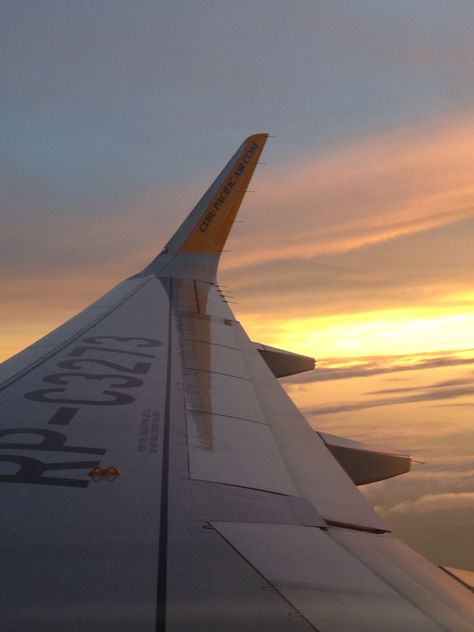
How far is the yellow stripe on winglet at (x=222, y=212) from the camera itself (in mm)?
11542

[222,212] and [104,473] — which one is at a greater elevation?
[222,212]

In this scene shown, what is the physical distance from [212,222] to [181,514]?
866 cm

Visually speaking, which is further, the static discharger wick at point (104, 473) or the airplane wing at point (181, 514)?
the static discharger wick at point (104, 473)

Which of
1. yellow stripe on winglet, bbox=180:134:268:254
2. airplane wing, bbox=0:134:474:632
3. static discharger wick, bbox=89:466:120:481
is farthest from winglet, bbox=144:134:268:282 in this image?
static discharger wick, bbox=89:466:120:481

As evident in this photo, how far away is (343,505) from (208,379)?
2.43m

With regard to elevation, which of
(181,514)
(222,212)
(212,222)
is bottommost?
(181,514)

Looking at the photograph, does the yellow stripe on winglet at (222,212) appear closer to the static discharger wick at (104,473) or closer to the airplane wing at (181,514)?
the airplane wing at (181,514)

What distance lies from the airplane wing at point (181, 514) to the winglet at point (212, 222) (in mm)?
4851

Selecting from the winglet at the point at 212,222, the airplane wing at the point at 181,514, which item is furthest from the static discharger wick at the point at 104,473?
the winglet at the point at 212,222

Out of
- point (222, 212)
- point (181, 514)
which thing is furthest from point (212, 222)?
point (181, 514)

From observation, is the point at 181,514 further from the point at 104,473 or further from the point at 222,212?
the point at 222,212

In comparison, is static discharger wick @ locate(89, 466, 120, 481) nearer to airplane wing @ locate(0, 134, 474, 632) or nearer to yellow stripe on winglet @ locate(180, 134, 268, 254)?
airplane wing @ locate(0, 134, 474, 632)

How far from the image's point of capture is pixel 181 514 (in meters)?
3.22

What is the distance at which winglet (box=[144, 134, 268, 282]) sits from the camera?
1156 cm
